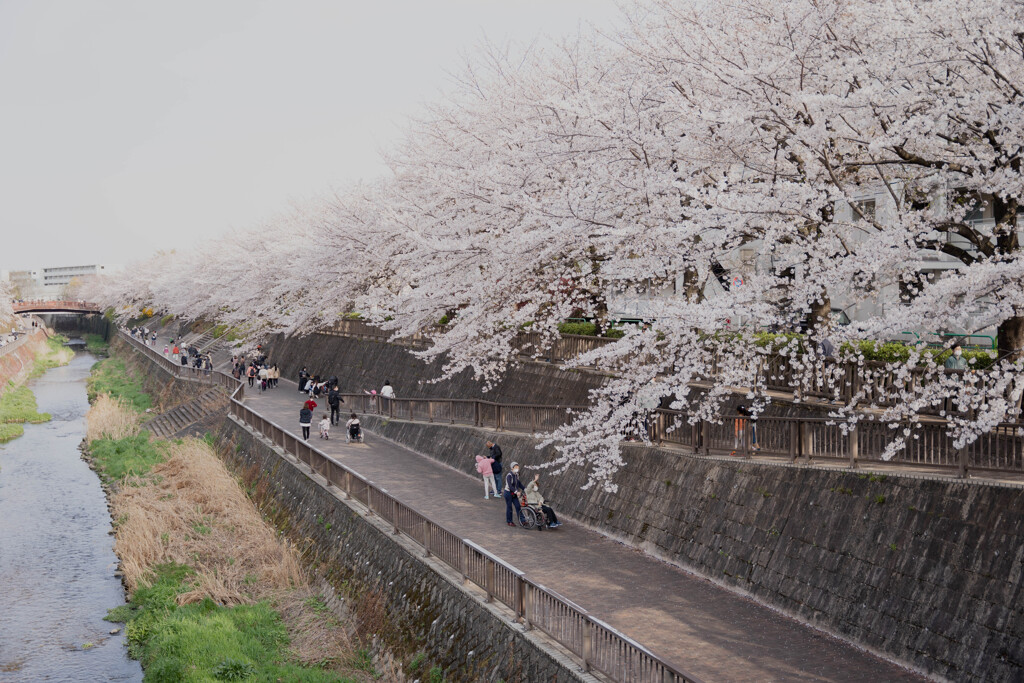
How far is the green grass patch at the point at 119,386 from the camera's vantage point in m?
46.5

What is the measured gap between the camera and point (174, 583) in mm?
18469

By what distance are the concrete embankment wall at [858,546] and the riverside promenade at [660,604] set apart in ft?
1.09

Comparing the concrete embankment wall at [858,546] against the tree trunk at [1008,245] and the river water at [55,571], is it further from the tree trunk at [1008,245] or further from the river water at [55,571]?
the river water at [55,571]

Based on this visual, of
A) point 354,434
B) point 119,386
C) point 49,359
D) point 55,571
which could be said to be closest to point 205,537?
point 55,571

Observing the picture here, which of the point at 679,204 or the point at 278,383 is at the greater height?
the point at 679,204

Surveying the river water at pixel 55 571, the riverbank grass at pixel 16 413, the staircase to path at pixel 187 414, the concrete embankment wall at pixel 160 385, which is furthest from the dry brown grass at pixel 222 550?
the riverbank grass at pixel 16 413

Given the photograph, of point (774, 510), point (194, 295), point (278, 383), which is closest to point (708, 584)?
point (774, 510)

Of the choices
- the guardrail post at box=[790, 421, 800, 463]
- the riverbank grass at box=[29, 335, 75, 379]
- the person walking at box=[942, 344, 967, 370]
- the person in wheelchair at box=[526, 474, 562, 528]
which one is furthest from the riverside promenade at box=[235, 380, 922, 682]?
the riverbank grass at box=[29, 335, 75, 379]

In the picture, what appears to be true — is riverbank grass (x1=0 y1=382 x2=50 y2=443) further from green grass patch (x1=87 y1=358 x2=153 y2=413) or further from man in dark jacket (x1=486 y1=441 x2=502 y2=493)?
man in dark jacket (x1=486 y1=441 x2=502 y2=493)

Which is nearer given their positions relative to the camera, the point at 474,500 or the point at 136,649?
the point at 136,649

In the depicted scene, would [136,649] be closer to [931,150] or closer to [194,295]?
[931,150]

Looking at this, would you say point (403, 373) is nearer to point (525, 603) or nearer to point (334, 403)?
point (334, 403)

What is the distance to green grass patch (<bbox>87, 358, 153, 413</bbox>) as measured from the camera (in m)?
46.5

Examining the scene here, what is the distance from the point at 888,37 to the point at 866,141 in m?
1.29
